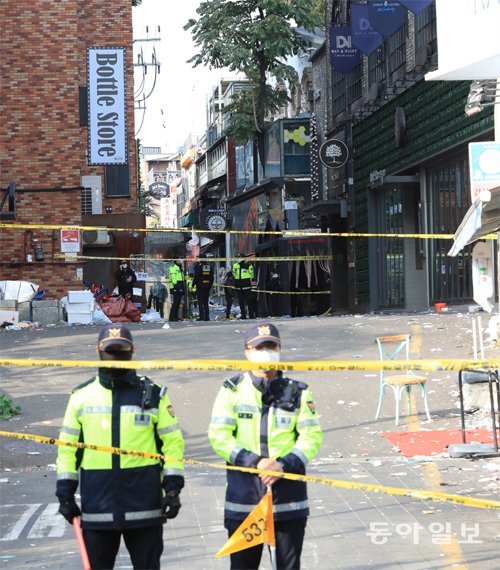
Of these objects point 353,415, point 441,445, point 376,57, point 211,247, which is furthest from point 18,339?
point 211,247

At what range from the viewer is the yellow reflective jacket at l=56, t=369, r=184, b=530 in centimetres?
562

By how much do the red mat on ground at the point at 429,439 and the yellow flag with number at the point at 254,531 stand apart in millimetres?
6571

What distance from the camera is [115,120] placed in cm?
3212

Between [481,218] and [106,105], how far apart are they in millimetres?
22306

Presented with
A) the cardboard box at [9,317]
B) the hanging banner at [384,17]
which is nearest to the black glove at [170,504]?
the cardboard box at [9,317]

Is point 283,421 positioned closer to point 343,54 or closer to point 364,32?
point 364,32

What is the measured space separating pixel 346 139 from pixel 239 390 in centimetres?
3037

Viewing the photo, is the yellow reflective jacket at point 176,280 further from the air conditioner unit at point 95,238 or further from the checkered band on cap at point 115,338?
the checkered band on cap at point 115,338

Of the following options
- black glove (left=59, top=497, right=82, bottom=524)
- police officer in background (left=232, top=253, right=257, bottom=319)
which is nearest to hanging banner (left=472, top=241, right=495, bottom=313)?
black glove (left=59, top=497, right=82, bottom=524)

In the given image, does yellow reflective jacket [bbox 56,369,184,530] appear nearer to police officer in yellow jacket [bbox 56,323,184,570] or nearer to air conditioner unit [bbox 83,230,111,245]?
police officer in yellow jacket [bbox 56,323,184,570]

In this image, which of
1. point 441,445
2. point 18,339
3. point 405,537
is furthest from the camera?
point 18,339

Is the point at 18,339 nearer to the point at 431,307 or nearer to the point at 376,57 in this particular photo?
the point at 431,307

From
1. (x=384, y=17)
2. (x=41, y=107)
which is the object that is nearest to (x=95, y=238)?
(x=41, y=107)

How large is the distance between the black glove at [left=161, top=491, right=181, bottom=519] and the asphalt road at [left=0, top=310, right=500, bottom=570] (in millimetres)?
2316
